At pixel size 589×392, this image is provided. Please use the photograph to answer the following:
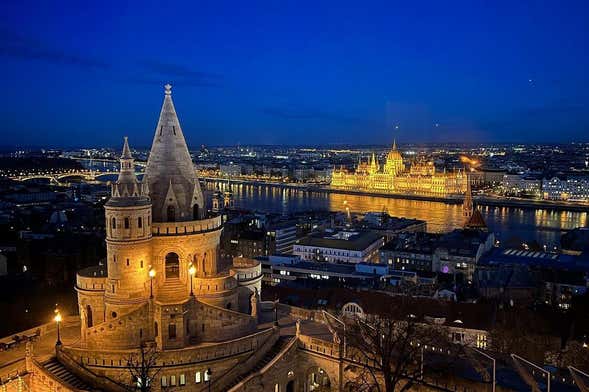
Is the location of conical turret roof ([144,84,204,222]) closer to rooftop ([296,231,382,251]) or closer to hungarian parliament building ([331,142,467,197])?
rooftop ([296,231,382,251])

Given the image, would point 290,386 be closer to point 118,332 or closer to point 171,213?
point 118,332

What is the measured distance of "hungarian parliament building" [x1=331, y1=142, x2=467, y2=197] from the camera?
98.7 m

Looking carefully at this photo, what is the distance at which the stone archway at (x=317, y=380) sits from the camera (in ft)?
52.1

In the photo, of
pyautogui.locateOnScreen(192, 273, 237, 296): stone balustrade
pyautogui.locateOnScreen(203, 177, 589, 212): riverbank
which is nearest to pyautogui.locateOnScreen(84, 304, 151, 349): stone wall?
pyautogui.locateOnScreen(192, 273, 237, 296): stone balustrade

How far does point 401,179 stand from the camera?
104625 mm

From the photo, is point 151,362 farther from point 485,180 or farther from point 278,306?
point 485,180

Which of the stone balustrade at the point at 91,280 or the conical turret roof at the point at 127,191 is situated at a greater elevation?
the conical turret roof at the point at 127,191

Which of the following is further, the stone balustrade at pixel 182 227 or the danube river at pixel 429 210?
the danube river at pixel 429 210

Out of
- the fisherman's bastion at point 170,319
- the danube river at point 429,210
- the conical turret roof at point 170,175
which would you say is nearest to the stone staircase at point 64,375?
the fisherman's bastion at point 170,319

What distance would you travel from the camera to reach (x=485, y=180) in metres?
119

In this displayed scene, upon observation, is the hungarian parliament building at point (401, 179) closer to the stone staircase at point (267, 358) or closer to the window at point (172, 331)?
the stone staircase at point (267, 358)

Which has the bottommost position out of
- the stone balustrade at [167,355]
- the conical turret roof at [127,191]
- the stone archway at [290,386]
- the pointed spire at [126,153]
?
the stone archway at [290,386]

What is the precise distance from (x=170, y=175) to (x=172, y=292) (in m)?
3.51

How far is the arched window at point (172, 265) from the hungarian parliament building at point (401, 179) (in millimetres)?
80986
